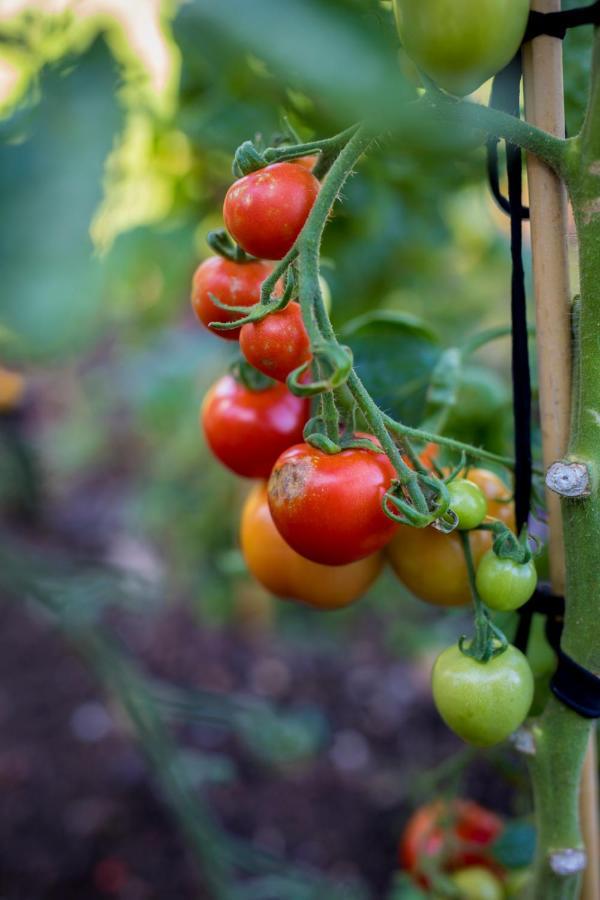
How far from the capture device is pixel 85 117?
685 mm

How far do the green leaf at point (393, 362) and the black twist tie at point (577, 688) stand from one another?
0.69ft

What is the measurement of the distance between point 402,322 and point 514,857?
1.46 ft

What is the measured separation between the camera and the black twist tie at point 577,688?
0.40m

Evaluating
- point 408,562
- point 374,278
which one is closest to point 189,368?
point 374,278

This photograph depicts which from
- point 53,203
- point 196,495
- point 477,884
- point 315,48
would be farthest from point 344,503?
point 196,495

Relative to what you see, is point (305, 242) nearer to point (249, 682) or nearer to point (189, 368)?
point (189, 368)

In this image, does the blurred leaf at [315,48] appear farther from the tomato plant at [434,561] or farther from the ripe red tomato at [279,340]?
the tomato plant at [434,561]

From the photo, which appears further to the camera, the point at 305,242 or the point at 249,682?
the point at 249,682

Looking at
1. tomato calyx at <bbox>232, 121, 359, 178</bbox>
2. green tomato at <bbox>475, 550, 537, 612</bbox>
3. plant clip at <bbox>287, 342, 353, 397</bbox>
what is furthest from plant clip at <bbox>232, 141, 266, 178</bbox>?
green tomato at <bbox>475, 550, 537, 612</bbox>

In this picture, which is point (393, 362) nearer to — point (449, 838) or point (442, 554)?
point (442, 554)

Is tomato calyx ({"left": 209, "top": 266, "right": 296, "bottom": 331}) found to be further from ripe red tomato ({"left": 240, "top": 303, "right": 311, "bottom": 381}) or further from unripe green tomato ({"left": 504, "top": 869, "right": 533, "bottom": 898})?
unripe green tomato ({"left": 504, "top": 869, "right": 533, "bottom": 898})

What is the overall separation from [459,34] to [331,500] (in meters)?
0.20

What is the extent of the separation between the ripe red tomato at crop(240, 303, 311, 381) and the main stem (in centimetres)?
13

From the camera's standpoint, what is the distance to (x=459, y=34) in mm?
320
